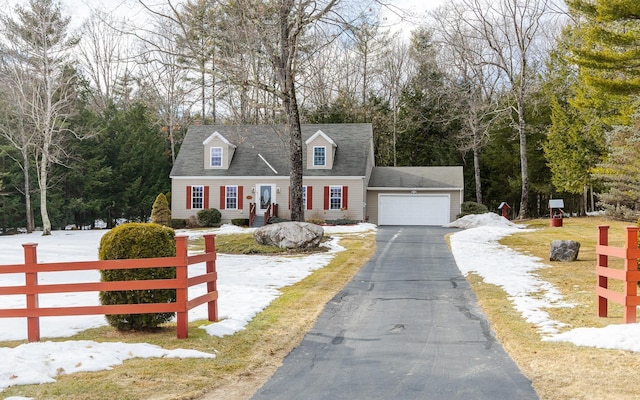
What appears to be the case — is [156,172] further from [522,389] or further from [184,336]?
[522,389]

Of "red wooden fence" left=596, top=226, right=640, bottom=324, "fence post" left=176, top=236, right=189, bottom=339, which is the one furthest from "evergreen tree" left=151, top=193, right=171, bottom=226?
"red wooden fence" left=596, top=226, right=640, bottom=324

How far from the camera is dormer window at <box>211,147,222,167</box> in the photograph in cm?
3422

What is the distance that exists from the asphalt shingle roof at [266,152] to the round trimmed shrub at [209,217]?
240 centimetres

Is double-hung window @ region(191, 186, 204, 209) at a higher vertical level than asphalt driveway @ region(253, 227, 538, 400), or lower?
higher

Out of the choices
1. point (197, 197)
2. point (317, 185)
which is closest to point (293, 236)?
point (317, 185)

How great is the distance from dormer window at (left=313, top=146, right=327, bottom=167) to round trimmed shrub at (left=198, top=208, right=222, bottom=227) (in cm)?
619

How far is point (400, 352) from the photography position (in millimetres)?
6828

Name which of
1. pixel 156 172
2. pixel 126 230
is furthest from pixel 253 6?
pixel 156 172

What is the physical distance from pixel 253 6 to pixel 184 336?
557 inches

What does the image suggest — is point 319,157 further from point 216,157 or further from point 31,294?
point 31,294

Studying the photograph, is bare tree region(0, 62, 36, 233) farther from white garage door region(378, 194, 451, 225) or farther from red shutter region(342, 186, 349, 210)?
white garage door region(378, 194, 451, 225)

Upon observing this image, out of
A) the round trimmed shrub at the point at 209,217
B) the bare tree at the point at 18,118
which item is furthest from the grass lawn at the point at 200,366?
the bare tree at the point at 18,118

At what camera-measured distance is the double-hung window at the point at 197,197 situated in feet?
111

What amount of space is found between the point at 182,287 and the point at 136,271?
69 cm
